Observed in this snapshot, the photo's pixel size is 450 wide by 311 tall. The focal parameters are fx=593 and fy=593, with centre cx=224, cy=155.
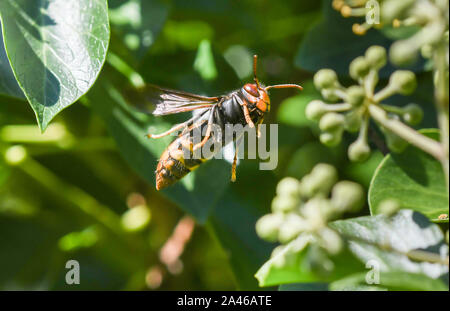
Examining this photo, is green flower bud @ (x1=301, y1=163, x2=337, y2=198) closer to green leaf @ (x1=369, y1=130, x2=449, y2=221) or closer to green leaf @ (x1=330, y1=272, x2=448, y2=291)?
green leaf @ (x1=330, y1=272, x2=448, y2=291)

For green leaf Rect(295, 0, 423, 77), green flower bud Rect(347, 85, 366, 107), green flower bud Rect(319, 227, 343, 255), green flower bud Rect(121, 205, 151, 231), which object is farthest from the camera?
green flower bud Rect(121, 205, 151, 231)

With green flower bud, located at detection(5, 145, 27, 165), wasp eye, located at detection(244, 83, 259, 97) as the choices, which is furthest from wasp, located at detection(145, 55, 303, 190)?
green flower bud, located at detection(5, 145, 27, 165)

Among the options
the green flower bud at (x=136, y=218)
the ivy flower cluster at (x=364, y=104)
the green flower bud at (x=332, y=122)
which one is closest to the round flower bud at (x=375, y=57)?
the ivy flower cluster at (x=364, y=104)

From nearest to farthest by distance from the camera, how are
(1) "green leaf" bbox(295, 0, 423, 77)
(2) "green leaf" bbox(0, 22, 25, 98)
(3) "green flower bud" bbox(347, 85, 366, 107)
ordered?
(3) "green flower bud" bbox(347, 85, 366, 107)
(2) "green leaf" bbox(0, 22, 25, 98)
(1) "green leaf" bbox(295, 0, 423, 77)

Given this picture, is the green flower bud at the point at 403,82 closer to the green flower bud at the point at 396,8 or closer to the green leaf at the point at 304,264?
the green flower bud at the point at 396,8

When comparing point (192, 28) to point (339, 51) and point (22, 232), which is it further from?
point (22, 232)
